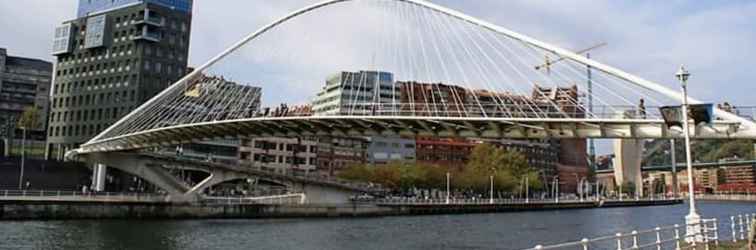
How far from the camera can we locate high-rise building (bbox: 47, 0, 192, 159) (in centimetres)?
9588

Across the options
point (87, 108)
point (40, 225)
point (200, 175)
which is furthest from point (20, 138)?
point (40, 225)

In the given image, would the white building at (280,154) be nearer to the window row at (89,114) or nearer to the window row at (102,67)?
the window row at (89,114)

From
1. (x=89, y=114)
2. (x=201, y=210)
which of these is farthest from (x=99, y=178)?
(x=89, y=114)

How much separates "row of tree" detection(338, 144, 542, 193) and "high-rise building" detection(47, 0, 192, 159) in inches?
1289

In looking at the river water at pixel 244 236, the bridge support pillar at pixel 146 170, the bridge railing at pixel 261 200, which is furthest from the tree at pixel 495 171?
the river water at pixel 244 236

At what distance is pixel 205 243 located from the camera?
129 feet

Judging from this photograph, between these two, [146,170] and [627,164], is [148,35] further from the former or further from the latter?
[627,164]

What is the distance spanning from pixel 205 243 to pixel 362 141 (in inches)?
3388

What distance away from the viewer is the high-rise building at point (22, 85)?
127750 mm

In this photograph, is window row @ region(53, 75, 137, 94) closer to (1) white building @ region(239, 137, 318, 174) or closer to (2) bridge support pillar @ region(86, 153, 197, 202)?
(1) white building @ region(239, 137, 318, 174)

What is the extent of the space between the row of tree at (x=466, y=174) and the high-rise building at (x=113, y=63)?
32.7m

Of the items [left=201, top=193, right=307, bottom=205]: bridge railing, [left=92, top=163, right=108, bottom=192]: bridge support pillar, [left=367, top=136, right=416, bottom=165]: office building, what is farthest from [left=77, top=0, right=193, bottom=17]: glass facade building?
[left=367, top=136, right=416, bottom=165]: office building

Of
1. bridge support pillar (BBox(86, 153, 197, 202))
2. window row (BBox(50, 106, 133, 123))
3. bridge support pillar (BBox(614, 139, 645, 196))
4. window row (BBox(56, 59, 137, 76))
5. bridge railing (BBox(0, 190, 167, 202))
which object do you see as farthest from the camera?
bridge support pillar (BBox(614, 139, 645, 196))

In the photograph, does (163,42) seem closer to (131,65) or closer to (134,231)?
(131,65)
